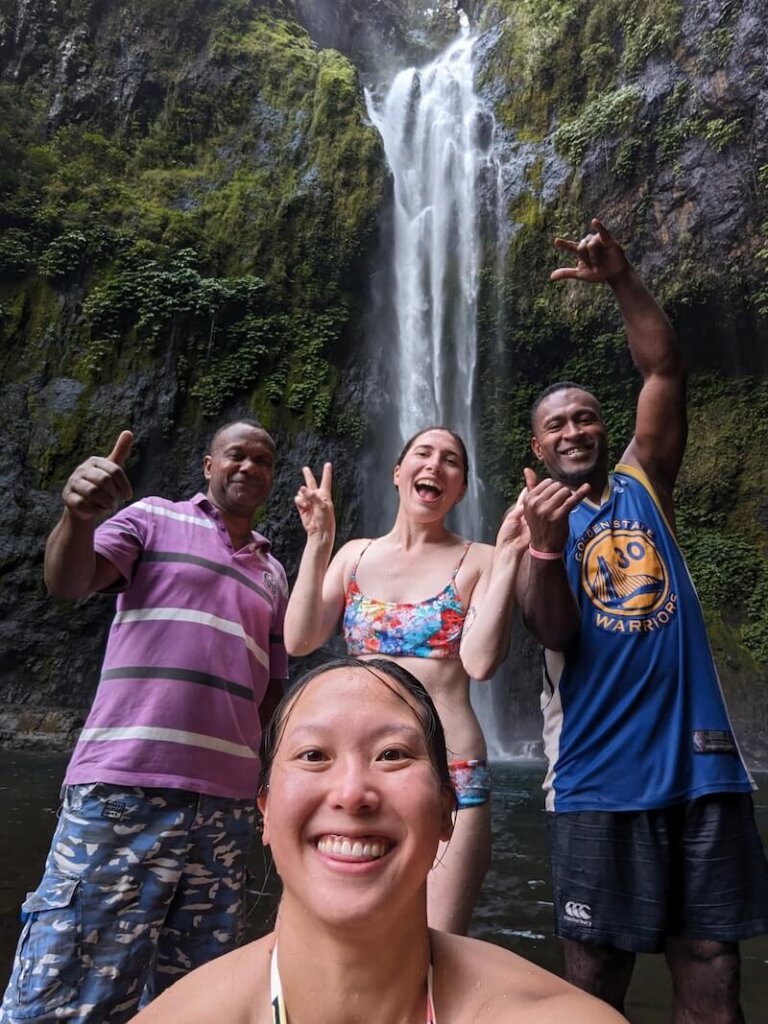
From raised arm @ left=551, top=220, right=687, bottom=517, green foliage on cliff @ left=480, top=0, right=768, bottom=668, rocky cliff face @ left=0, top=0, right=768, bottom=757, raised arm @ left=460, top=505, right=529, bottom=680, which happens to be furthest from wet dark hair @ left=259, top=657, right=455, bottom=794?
green foliage on cliff @ left=480, top=0, right=768, bottom=668

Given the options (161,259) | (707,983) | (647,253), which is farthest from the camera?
(161,259)

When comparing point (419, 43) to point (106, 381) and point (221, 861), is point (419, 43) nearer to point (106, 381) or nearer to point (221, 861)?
point (106, 381)

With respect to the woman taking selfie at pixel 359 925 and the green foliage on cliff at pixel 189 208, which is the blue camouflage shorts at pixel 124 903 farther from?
the green foliage on cliff at pixel 189 208

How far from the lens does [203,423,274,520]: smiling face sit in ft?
8.21

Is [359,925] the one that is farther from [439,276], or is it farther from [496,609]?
[439,276]

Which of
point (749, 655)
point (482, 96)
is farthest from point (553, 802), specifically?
point (482, 96)

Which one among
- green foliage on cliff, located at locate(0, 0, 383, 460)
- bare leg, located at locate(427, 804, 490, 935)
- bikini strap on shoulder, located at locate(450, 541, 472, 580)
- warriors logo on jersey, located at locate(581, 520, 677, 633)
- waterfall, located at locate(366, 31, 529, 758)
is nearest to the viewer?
bare leg, located at locate(427, 804, 490, 935)

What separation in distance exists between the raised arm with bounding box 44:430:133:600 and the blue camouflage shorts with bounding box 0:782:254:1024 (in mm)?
553

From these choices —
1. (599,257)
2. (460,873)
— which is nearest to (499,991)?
(460,873)

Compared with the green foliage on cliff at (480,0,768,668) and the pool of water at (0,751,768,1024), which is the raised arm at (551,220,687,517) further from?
the green foliage on cliff at (480,0,768,668)

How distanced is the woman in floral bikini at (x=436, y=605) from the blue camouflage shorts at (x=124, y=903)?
0.59m

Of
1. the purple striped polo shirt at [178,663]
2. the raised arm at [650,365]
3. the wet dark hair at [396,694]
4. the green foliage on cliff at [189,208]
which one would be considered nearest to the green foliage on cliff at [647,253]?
the green foliage on cliff at [189,208]

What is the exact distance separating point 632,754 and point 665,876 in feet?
0.97

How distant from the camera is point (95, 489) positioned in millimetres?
1955
